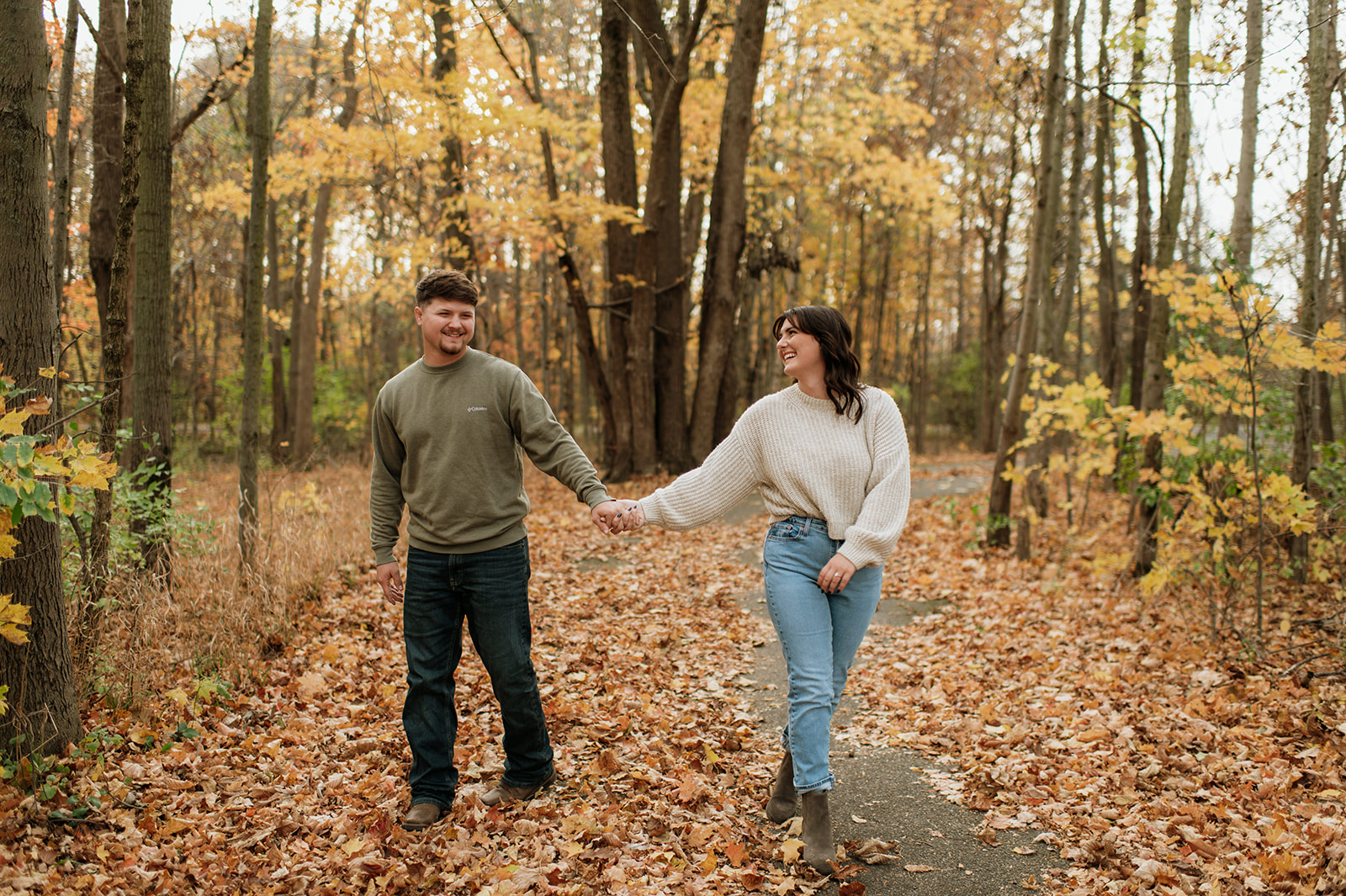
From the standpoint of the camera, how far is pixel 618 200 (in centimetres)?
1348

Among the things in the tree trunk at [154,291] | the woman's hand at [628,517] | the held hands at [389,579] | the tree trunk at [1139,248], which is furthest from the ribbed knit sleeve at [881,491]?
the tree trunk at [1139,248]

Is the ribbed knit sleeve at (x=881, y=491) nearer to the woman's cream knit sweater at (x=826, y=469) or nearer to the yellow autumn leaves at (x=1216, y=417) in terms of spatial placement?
the woman's cream knit sweater at (x=826, y=469)

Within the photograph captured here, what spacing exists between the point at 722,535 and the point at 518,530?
23.5ft

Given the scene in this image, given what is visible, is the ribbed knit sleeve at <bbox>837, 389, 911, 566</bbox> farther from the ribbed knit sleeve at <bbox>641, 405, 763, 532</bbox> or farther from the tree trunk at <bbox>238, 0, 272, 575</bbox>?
the tree trunk at <bbox>238, 0, 272, 575</bbox>

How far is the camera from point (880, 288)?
22.6 m

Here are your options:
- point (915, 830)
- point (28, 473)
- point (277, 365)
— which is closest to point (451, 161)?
point (277, 365)

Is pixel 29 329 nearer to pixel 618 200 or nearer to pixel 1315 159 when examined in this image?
pixel 1315 159

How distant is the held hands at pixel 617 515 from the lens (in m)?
3.46

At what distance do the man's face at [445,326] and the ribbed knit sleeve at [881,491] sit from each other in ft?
5.31

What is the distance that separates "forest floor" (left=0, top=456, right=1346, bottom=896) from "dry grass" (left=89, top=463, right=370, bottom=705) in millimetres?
42

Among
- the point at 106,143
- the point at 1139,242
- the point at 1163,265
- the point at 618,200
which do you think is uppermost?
the point at 618,200

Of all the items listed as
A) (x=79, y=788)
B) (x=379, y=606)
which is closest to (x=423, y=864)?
(x=79, y=788)

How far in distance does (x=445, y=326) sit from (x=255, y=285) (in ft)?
13.7

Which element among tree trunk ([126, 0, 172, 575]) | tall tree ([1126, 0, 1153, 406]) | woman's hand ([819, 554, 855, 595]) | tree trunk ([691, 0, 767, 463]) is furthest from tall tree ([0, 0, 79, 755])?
tree trunk ([691, 0, 767, 463])
